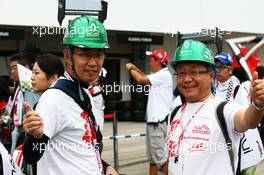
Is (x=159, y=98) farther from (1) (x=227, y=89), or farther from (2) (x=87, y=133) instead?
(2) (x=87, y=133)

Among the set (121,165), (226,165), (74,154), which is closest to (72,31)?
(74,154)

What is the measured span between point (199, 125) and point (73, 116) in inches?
29.5

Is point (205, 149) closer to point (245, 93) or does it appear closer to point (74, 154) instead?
point (74, 154)

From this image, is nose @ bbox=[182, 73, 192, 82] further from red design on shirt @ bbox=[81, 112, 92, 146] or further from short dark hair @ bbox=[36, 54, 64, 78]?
short dark hair @ bbox=[36, 54, 64, 78]

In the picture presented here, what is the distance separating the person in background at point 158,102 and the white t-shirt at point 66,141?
12.6 ft

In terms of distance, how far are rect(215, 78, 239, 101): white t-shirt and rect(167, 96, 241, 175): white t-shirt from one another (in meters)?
2.29

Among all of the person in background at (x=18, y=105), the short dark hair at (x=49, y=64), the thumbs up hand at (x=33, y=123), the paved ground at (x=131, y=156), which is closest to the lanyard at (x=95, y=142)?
the thumbs up hand at (x=33, y=123)

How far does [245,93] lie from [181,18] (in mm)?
9431

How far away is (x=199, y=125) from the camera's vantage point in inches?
97.4

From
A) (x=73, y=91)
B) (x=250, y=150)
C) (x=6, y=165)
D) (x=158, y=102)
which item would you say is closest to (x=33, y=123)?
(x=6, y=165)

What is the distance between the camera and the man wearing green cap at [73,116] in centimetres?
217

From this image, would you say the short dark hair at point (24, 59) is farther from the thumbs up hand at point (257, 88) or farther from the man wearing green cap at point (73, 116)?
the thumbs up hand at point (257, 88)

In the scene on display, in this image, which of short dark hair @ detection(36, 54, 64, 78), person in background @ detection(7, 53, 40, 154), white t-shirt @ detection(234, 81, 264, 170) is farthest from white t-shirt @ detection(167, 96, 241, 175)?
person in background @ detection(7, 53, 40, 154)

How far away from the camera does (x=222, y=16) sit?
571 inches
